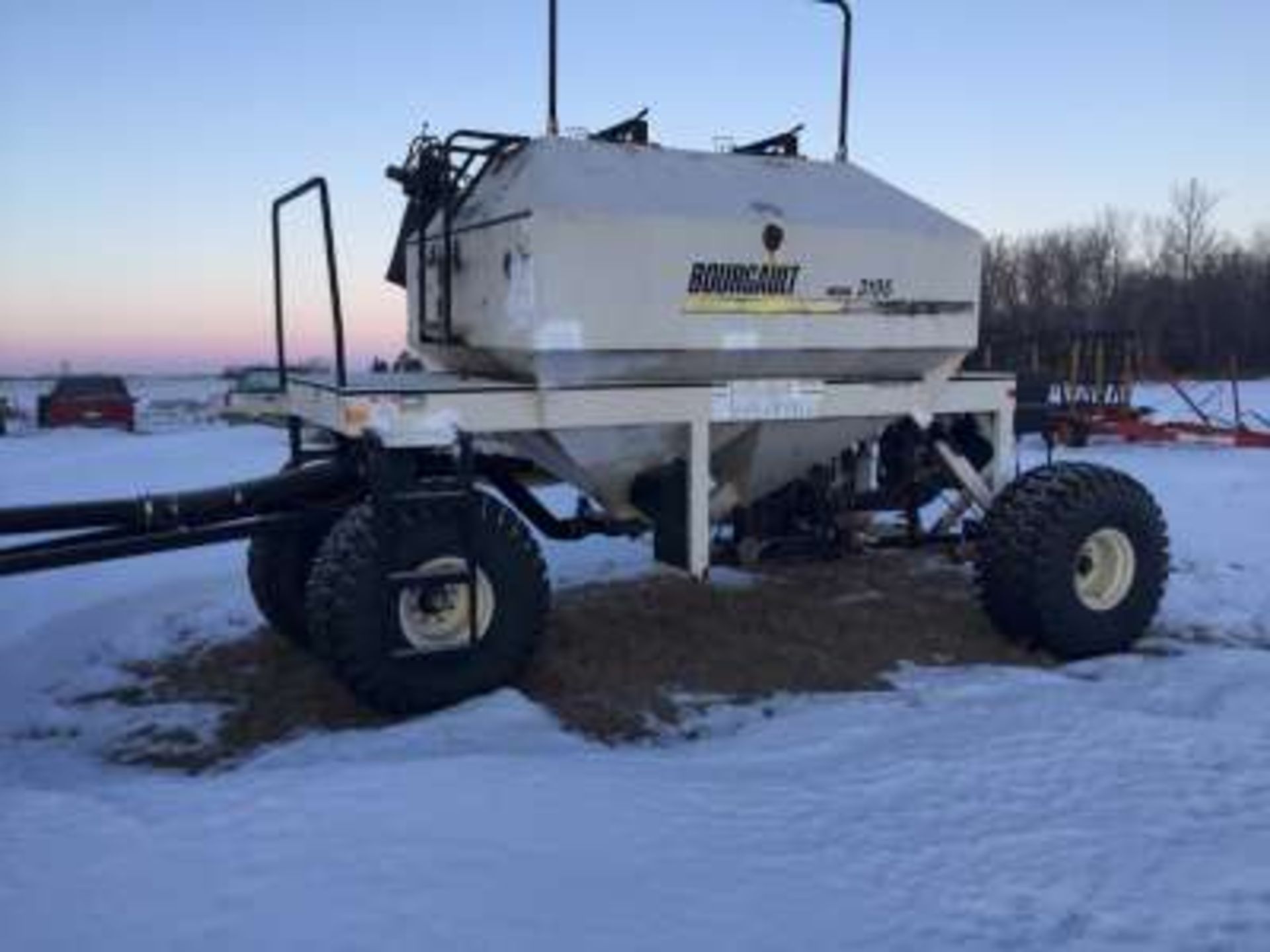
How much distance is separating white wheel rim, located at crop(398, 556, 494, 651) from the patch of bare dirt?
15.3 inches

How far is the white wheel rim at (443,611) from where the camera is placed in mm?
5445

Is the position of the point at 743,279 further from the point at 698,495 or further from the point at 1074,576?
the point at 1074,576

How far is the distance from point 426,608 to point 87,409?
94.8ft

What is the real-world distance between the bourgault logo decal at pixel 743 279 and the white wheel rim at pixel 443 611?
1686 mm

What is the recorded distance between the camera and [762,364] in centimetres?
647

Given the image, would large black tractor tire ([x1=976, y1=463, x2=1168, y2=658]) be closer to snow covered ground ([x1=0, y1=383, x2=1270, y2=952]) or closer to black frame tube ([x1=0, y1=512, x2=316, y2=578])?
snow covered ground ([x1=0, y1=383, x2=1270, y2=952])

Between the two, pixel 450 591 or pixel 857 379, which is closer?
pixel 450 591

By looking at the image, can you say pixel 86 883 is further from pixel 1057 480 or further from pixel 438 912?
pixel 1057 480

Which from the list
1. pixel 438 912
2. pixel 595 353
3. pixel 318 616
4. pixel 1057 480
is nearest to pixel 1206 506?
pixel 1057 480

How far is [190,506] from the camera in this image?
18.9 feet

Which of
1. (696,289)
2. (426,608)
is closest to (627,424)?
(696,289)

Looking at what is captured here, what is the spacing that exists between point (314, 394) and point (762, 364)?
6.92 ft

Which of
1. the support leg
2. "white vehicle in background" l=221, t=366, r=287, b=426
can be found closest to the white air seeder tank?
the support leg

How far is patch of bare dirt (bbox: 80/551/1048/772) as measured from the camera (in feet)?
18.1
